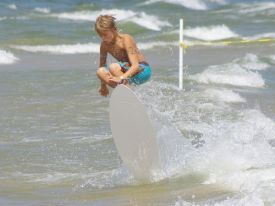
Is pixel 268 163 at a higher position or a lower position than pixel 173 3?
higher

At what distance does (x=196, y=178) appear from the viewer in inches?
325

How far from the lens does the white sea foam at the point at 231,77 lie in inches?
656

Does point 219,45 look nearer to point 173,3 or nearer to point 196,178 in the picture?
point 173,3

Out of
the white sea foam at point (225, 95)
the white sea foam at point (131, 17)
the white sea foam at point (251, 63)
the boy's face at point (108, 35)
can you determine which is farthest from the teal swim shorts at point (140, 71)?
the white sea foam at point (131, 17)

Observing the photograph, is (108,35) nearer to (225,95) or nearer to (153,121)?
(153,121)

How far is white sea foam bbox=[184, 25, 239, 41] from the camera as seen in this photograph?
29.3 meters

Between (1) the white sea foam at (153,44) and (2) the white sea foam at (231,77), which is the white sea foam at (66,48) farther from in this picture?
(2) the white sea foam at (231,77)

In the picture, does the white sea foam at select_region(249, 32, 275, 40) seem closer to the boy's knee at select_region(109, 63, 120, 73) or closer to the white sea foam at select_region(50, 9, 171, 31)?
the white sea foam at select_region(50, 9, 171, 31)

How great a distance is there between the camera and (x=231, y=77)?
1709cm

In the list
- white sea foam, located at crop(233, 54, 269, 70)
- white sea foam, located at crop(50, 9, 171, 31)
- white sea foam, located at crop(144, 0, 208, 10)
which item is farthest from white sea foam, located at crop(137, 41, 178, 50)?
white sea foam, located at crop(144, 0, 208, 10)

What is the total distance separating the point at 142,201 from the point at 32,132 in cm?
412

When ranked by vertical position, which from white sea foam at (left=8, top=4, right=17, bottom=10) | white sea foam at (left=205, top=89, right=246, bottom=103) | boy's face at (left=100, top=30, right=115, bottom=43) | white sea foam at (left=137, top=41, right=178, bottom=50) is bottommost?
white sea foam at (left=137, top=41, right=178, bottom=50)

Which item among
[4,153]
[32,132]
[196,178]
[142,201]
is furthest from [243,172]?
[32,132]

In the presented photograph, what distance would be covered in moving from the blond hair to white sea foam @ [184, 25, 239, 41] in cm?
2114
